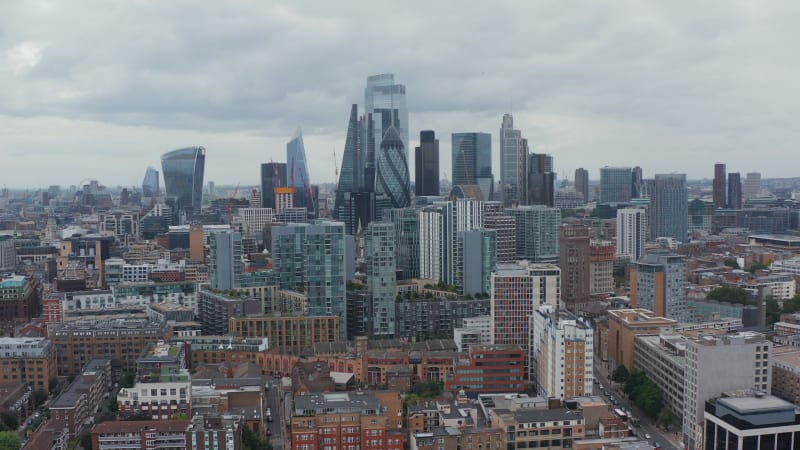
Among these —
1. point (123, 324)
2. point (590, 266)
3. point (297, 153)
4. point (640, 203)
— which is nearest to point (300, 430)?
point (123, 324)

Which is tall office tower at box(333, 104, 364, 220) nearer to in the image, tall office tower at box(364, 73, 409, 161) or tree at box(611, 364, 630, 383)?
tall office tower at box(364, 73, 409, 161)

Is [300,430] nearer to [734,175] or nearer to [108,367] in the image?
[108,367]

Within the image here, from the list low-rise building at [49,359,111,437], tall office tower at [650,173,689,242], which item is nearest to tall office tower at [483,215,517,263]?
low-rise building at [49,359,111,437]

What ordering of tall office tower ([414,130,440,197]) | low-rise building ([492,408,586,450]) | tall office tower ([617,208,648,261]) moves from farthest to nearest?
tall office tower ([414,130,440,197]) < tall office tower ([617,208,648,261]) < low-rise building ([492,408,586,450])

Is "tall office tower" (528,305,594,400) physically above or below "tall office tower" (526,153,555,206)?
below

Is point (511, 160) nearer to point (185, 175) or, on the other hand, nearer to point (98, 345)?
point (185, 175)

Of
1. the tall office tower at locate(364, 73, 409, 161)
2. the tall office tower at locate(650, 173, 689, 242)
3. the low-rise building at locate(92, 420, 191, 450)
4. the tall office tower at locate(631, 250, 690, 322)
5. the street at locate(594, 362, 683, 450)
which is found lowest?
the street at locate(594, 362, 683, 450)

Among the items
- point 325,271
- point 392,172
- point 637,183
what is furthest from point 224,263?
point 637,183
